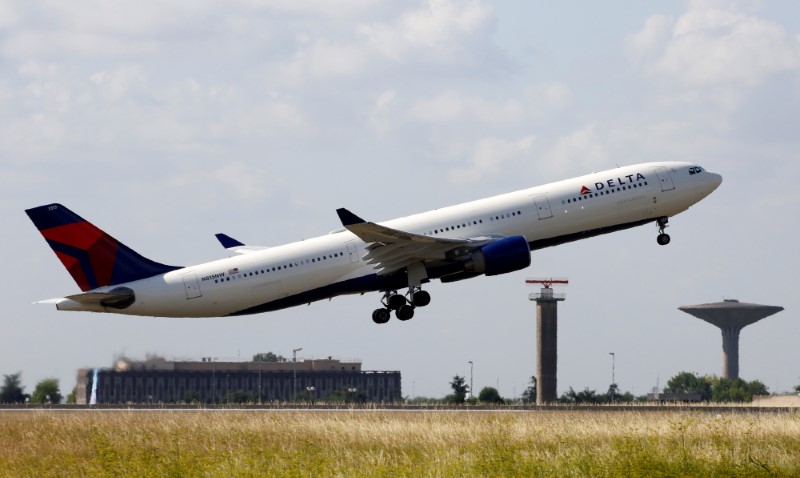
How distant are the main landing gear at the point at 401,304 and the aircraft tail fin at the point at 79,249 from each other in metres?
12.7

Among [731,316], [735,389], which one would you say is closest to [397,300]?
[735,389]

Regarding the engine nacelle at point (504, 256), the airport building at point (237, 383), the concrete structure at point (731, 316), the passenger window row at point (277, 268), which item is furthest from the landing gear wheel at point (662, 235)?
the concrete structure at point (731, 316)

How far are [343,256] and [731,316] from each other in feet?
409

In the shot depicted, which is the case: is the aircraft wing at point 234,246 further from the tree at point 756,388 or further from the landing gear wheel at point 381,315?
the tree at point 756,388

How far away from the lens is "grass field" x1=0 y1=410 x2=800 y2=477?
112 ft

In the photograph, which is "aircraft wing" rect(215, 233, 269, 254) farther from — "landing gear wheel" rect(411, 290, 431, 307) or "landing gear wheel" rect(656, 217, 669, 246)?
"landing gear wheel" rect(656, 217, 669, 246)

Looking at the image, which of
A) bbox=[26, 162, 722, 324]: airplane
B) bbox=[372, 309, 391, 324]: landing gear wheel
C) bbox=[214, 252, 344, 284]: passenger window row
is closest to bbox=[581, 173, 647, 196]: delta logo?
bbox=[26, 162, 722, 324]: airplane

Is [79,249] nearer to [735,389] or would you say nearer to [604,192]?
[604,192]

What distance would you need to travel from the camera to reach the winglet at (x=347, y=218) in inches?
2218

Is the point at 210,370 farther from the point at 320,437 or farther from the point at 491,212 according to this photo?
the point at 320,437

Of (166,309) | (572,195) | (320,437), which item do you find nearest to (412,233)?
(572,195)

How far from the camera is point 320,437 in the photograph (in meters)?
44.8

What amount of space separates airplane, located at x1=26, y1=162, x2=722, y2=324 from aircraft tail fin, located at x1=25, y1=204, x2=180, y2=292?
50 millimetres

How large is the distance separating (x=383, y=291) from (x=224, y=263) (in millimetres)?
8664
